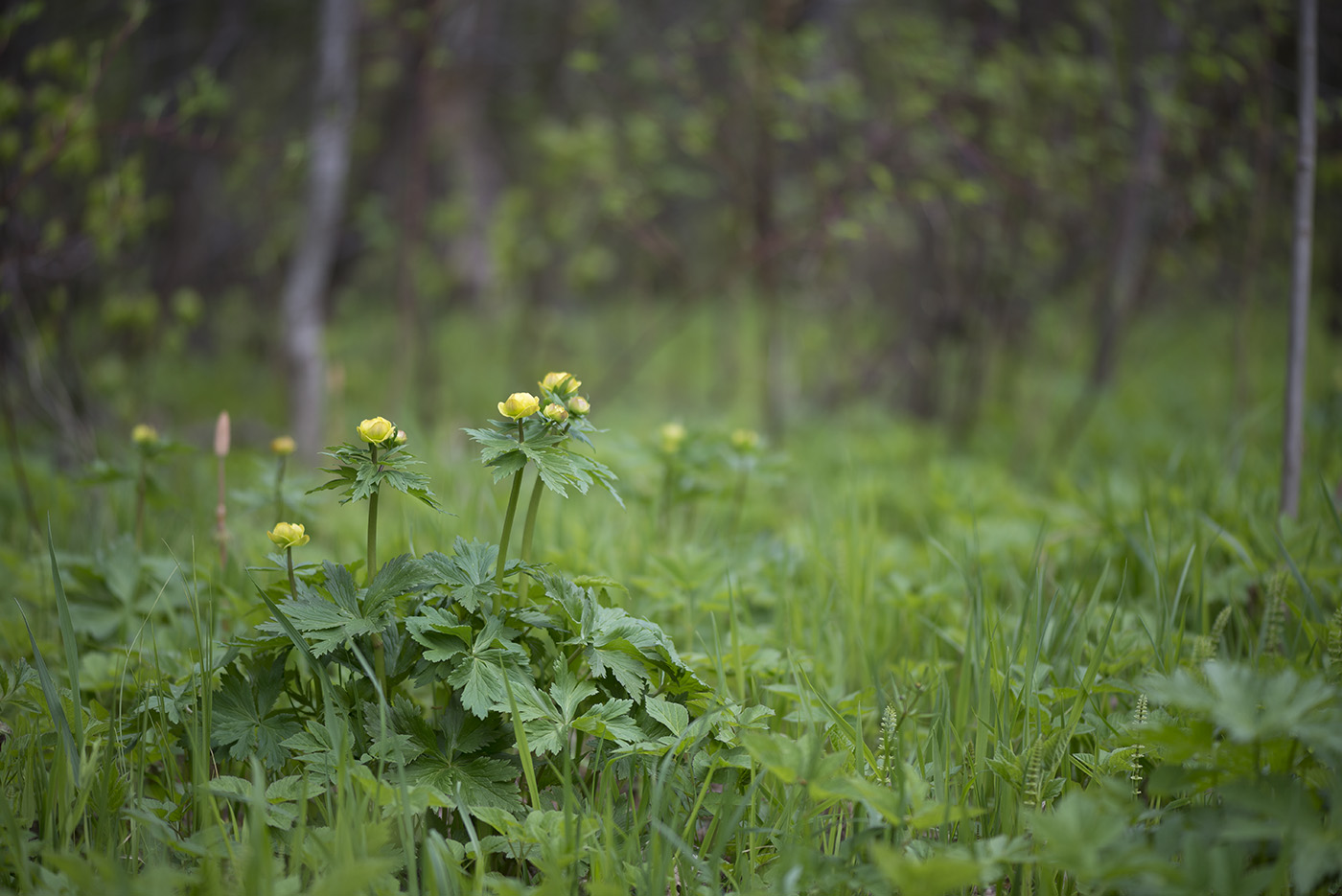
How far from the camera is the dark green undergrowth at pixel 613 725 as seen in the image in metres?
1.04

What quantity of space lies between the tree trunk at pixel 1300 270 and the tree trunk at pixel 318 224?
13.3 ft

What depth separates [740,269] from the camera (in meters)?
4.07

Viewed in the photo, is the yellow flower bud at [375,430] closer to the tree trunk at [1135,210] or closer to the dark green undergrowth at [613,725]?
the dark green undergrowth at [613,725]

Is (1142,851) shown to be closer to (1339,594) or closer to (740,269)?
(1339,594)

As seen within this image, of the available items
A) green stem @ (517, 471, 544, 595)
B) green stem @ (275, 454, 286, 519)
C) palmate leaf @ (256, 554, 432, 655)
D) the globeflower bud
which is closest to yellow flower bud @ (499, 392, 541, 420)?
green stem @ (517, 471, 544, 595)

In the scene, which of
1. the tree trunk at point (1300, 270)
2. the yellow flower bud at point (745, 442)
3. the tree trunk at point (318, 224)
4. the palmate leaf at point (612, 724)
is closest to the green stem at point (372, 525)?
the palmate leaf at point (612, 724)

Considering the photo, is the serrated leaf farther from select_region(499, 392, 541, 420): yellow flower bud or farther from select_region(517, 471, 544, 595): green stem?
select_region(499, 392, 541, 420): yellow flower bud

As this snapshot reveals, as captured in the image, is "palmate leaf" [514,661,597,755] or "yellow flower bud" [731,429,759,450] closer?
"palmate leaf" [514,661,597,755]

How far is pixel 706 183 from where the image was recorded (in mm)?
5719

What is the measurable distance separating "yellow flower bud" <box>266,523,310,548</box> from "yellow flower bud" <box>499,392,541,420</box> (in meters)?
0.41

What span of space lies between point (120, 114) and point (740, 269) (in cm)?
362

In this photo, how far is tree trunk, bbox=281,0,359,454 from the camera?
167 inches

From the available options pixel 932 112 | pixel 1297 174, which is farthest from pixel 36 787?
pixel 932 112

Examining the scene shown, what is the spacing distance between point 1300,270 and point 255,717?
2.79 m
